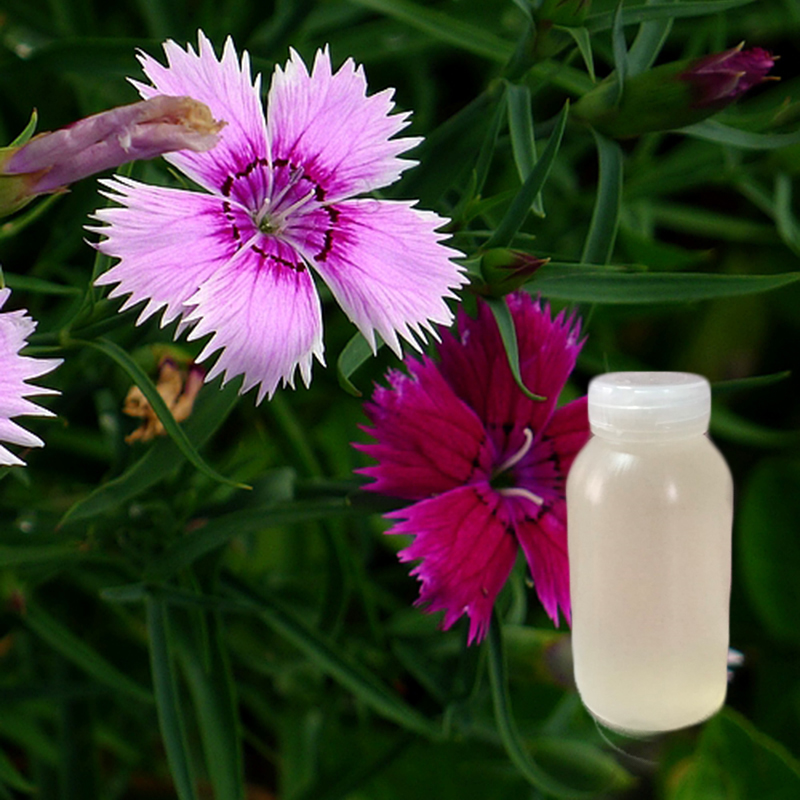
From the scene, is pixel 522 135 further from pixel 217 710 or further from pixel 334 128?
pixel 217 710

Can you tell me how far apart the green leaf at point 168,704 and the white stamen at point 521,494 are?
235 mm

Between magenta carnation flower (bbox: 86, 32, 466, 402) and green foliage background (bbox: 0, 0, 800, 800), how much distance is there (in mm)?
65

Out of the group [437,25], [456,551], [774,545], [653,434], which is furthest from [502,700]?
[774,545]

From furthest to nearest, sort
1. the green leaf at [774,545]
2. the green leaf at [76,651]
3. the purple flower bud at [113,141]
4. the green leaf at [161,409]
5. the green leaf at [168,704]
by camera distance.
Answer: the green leaf at [774,545] → the green leaf at [76,651] → the green leaf at [168,704] → the green leaf at [161,409] → the purple flower bud at [113,141]

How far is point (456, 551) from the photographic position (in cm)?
51

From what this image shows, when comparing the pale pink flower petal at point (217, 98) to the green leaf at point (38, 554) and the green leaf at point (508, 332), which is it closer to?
the green leaf at point (508, 332)

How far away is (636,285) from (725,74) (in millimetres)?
115

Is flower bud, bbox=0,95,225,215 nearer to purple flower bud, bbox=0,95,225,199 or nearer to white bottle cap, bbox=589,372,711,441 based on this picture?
purple flower bud, bbox=0,95,225,199

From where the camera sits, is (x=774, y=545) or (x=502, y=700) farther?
(x=774, y=545)

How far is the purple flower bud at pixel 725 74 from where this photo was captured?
50 centimetres

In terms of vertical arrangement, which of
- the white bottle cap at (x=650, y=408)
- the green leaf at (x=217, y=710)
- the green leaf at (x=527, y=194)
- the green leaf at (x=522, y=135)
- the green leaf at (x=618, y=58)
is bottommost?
the green leaf at (x=217, y=710)

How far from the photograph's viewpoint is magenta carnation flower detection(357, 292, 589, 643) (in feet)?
1.69

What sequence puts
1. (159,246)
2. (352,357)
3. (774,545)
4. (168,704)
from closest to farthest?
(159,246), (352,357), (168,704), (774,545)

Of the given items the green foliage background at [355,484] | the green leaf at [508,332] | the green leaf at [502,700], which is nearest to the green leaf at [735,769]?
the green foliage background at [355,484]
